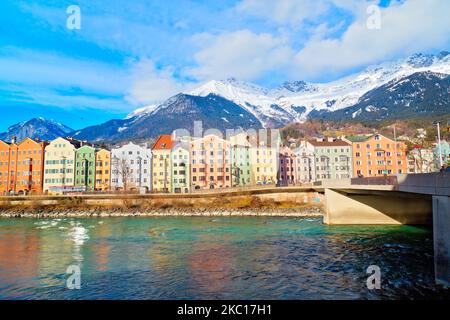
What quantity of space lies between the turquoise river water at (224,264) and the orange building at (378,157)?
59168 millimetres

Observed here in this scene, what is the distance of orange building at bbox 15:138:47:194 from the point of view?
319 ft

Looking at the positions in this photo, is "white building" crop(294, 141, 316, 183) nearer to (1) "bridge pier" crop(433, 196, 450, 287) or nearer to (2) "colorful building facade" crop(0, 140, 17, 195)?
(2) "colorful building facade" crop(0, 140, 17, 195)

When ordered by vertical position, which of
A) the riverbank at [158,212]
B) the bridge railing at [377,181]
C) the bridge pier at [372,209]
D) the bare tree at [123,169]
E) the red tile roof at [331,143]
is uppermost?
the red tile roof at [331,143]

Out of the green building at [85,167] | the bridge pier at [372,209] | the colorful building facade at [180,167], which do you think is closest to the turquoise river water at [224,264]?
the bridge pier at [372,209]

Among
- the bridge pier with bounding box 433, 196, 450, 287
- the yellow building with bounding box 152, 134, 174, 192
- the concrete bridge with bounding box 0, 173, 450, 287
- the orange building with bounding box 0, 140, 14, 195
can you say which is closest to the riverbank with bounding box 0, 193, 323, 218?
the concrete bridge with bounding box 0, 173, 450, 287

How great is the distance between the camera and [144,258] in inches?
1064

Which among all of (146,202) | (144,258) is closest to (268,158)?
(146,202)

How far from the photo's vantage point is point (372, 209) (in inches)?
1788

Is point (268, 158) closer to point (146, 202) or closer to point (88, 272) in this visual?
point (146, 202)

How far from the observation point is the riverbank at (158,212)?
206 feet

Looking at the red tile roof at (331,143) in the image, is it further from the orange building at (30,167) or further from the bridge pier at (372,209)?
the orange building at (30,167)

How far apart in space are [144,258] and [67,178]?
79620mm

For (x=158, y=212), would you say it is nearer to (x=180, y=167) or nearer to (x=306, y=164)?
(x=180, y=167)

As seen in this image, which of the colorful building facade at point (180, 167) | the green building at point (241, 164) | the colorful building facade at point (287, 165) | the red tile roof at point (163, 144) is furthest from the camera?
the colorful building facade at point (287, 165)
